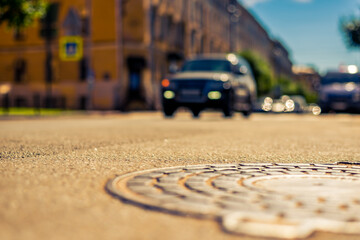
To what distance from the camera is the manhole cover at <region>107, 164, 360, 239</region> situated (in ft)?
8.61

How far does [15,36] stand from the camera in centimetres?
3881

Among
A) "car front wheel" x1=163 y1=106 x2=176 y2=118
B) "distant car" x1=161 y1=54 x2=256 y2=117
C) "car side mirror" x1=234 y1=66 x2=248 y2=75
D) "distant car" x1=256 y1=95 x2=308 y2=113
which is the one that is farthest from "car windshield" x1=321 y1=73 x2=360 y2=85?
"car front wheel" x1=163 y1=106 x2=176 y2=118

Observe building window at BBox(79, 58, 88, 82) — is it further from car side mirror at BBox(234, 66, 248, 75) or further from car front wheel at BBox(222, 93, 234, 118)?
car front wheel at BBox(222, 93, 234, 118)

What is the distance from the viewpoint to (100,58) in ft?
117

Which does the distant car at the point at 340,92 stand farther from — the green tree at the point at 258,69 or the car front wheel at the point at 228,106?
the green tree at the point at 258,69

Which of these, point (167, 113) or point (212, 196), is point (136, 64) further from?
point (212, 196)

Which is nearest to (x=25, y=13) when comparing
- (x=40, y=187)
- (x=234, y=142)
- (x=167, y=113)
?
(x=167, y=113)

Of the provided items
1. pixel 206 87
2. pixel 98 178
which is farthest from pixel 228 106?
pixel 98 178

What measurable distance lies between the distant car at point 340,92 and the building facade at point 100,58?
41.4ft

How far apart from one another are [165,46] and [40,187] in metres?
36.1

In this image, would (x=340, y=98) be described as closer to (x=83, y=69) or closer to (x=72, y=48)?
(x=72, y=48)

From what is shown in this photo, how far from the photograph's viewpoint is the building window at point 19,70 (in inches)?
1505

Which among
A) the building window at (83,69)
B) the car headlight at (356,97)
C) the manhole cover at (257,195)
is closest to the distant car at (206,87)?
the car headlight at (356,97)

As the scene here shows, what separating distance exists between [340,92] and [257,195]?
23.0m
